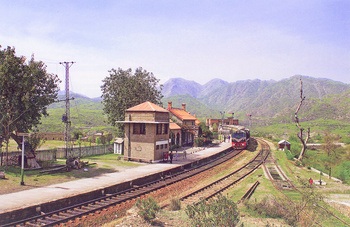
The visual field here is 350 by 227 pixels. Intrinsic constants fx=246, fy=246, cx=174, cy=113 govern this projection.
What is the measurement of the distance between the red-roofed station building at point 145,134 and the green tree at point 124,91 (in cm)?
734

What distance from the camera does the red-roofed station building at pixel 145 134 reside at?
27.9 m

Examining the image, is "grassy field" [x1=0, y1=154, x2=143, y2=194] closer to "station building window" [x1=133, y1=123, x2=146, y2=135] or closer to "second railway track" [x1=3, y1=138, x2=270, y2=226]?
"station building window" [x1=133, y1=123, x2=146, y2=135]

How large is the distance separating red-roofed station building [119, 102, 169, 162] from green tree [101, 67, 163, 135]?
7339 mm

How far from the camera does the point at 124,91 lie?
36281 mm

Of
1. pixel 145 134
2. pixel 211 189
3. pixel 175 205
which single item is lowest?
pixel 211 189

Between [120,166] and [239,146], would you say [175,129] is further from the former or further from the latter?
[120,166]

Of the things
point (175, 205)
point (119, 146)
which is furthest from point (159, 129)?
point (175, 205)

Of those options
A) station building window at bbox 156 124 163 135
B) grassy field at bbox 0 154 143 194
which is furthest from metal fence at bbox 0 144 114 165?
station building window at bbox 156 124 163 135

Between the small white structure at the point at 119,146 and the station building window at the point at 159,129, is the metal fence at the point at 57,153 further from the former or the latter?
the station building window at the point at 159,129

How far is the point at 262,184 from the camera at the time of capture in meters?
20.0

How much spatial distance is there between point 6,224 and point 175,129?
110ft

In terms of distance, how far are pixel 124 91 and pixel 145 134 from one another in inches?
420

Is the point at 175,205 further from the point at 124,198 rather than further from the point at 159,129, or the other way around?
the point at 159,129

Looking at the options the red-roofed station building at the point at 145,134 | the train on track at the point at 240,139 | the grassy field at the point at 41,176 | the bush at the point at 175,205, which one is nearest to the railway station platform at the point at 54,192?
the grassy field at the point at 41,176
